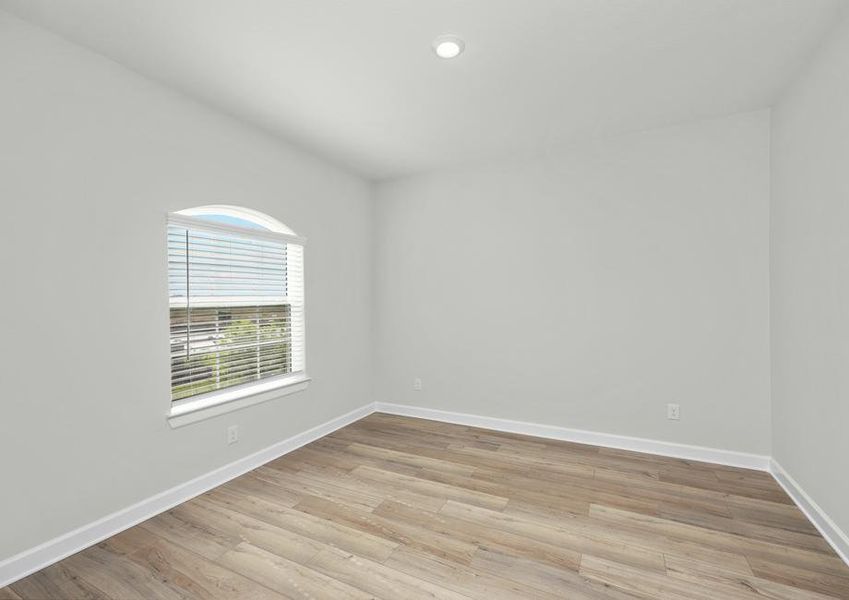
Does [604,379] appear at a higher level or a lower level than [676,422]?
higher

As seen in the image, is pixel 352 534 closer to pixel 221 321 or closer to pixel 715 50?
pixel 221 321

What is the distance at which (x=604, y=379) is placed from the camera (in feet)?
11.1

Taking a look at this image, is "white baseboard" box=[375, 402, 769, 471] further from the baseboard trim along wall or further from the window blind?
the window blind

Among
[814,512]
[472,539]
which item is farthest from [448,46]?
[814,512]

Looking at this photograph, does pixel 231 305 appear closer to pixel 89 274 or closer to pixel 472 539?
pixel 89 274

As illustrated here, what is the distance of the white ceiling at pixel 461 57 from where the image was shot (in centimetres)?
184

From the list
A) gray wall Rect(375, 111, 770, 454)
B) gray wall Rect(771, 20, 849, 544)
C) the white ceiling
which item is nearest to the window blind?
the white ceiling

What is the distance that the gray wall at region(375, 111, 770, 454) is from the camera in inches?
115

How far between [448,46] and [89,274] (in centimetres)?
226

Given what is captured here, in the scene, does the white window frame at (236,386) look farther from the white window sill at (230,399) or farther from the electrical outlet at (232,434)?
the electrical outlet at (232,434)

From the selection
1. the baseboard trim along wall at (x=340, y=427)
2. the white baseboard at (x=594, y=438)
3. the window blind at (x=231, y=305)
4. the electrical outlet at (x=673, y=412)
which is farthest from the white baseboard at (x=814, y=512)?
the window blind at (x=231, y=305)

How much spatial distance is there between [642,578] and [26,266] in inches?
127

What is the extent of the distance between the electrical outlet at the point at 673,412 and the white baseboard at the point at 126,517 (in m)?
3.06

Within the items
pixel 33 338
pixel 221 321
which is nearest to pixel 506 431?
pixel 221 321
